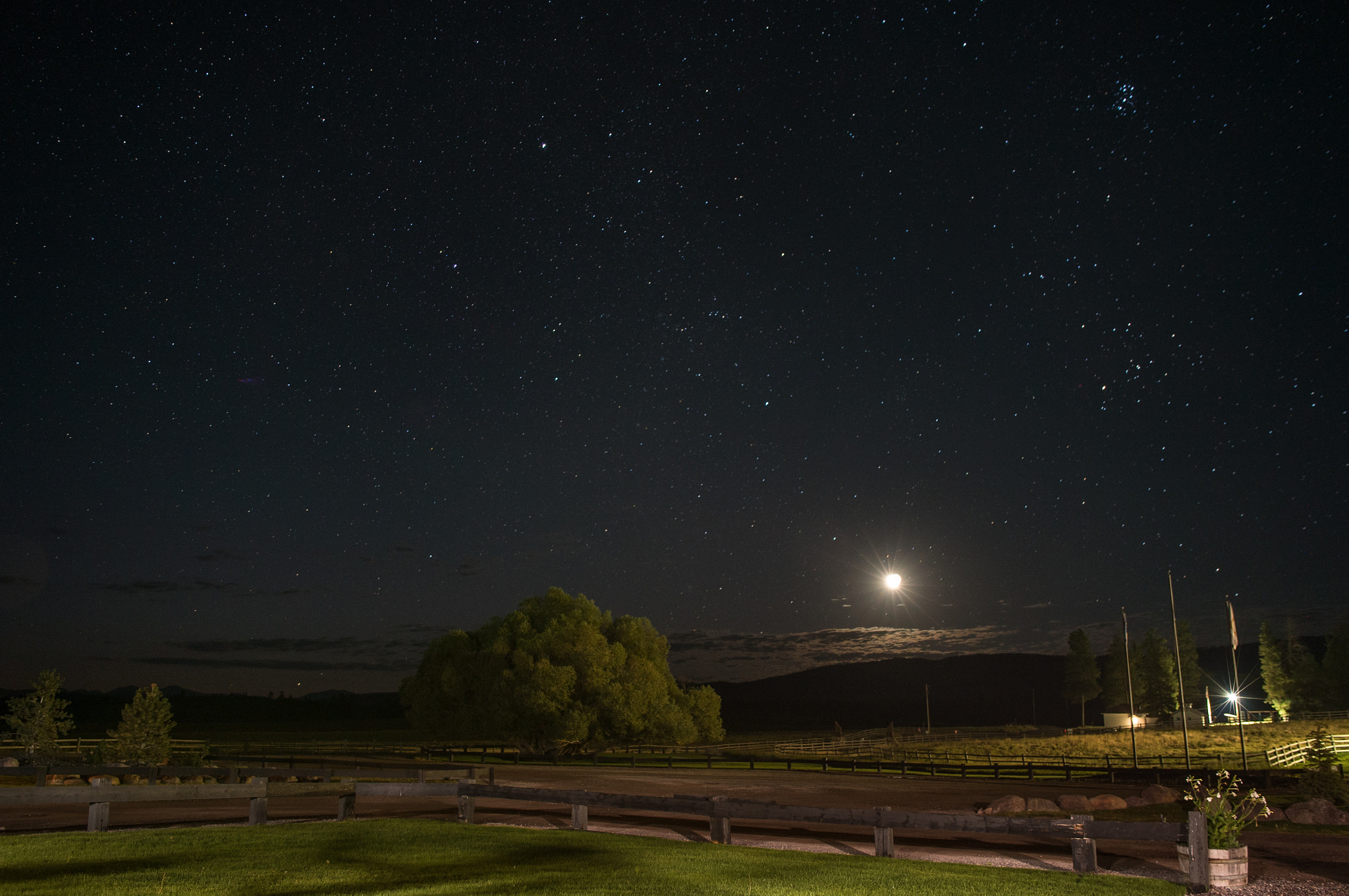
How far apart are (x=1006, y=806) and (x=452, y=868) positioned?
14390mm

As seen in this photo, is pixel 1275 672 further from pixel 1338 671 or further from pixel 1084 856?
pixel 1084 856

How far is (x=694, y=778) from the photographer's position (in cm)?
3262

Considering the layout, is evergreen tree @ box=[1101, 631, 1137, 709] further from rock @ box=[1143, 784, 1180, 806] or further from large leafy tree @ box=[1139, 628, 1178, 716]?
rock @ box=[1143, 784, 1180, 806]

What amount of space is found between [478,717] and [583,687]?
5.82 metres

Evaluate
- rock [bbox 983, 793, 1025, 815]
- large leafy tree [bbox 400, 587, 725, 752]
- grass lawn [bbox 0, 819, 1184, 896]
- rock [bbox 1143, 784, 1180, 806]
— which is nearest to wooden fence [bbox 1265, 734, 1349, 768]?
rock [bbox 1143, 784, 1180, 806]

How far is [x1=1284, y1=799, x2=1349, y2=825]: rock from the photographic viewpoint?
17562mm

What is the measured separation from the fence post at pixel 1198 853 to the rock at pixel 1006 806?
10.2 metres

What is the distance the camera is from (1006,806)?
20094 mm

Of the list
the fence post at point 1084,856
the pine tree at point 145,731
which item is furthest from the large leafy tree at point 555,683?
the fence post at point 1084,856

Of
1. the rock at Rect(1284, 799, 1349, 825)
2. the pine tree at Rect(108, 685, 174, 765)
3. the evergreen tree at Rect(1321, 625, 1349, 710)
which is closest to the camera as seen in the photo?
the rock at Rect(1284, 799, 1349, 825)

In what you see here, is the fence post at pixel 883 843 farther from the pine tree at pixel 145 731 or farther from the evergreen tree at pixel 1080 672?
the evergreen tree at pixel 1080 672

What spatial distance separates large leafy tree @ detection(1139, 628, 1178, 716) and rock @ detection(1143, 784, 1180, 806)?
8416 cm

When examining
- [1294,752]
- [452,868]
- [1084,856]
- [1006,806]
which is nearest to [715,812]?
[452,868]

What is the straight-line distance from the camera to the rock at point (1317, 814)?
17.6 meters
